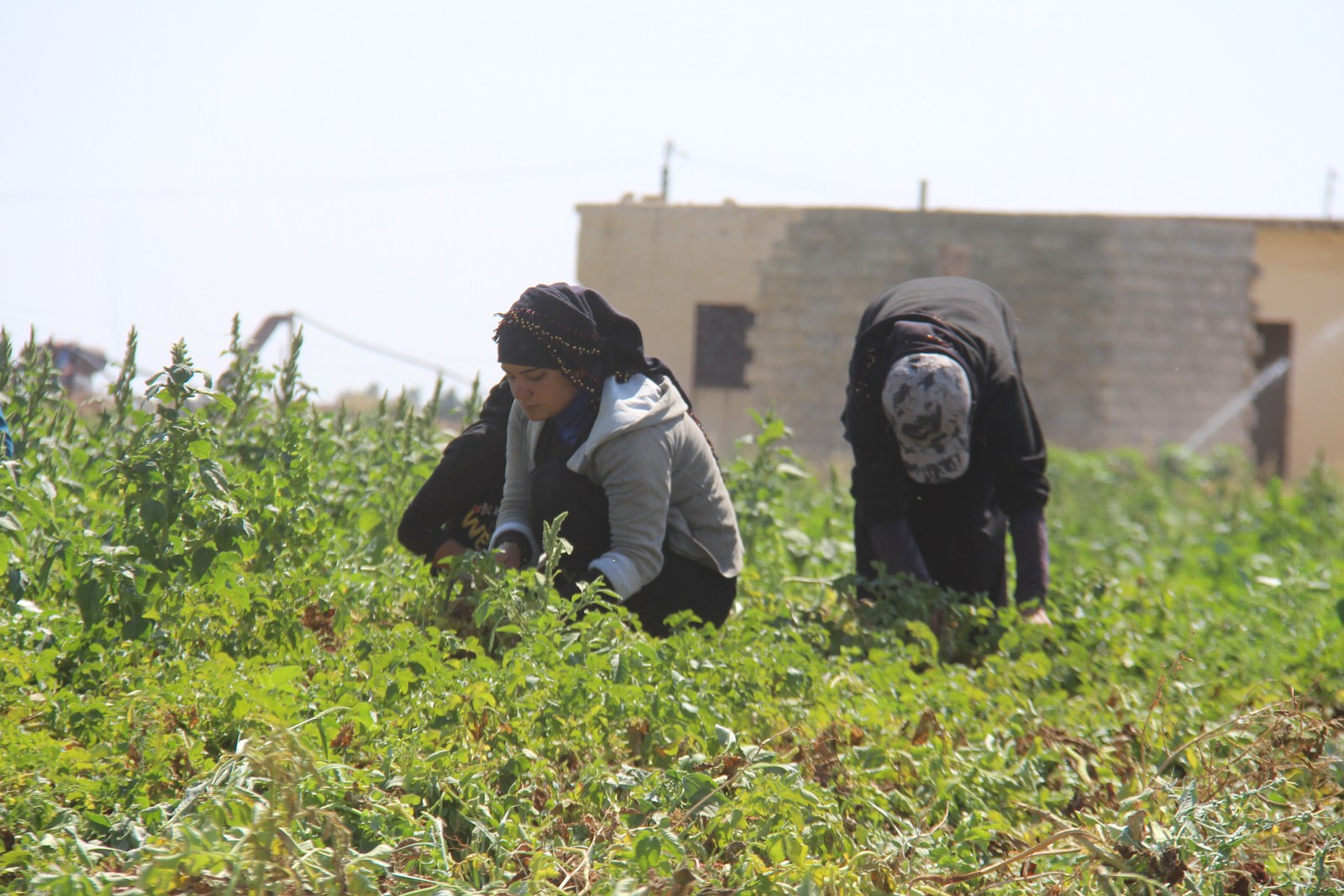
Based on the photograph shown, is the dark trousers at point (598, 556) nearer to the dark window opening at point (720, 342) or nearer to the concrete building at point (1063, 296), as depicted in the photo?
the concrete building at point (1063, 296)

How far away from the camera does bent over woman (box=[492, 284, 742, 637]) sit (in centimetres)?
323

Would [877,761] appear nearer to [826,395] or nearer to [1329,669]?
[1329,669]

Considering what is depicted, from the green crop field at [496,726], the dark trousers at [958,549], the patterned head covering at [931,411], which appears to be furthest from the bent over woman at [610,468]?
the dark trousers at [958,549]

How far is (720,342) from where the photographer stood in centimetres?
1647

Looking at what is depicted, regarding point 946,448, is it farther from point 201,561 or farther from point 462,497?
point 201,561

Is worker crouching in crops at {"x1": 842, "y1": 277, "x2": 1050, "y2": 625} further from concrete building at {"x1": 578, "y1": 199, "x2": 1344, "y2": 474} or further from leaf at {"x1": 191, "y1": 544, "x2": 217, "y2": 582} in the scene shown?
concrete building at {"x1": 578, "y1": 199, "x2": 1344, "y2": 474}

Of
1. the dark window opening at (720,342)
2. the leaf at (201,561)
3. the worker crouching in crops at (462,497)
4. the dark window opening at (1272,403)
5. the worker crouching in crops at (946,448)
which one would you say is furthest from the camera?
the dark window opening at (720,342)

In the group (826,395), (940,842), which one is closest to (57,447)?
(940,842)

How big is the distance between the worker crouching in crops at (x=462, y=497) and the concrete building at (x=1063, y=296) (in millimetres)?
12146

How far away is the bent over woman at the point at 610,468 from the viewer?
10.6ft

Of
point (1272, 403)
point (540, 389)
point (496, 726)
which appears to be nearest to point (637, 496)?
point (540, 389)

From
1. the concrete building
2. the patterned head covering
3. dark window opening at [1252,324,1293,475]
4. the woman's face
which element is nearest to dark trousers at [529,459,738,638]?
the woman's face

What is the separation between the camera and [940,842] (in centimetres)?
220

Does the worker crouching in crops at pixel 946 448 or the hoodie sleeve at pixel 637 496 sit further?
the worker crouching in crops at pixel 946 448
